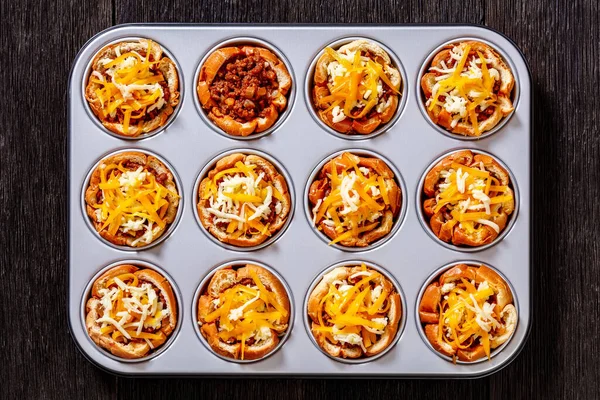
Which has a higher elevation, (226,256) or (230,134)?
(230,134)

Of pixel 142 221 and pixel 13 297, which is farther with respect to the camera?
pixel 13 297

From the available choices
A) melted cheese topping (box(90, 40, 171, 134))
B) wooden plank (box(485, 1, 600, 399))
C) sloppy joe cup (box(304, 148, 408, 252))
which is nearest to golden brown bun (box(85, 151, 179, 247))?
melted cheese topping (box(90, 40, 171, 134))

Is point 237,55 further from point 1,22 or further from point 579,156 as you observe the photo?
point 579,156

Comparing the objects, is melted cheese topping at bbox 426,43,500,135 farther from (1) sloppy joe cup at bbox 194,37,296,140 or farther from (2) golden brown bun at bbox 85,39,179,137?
(2) golden brown bun at bbox 85,39,179,137

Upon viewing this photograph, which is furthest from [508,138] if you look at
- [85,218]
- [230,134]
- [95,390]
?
[95,390]

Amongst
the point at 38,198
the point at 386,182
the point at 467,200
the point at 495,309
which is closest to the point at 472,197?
the point at 467,200

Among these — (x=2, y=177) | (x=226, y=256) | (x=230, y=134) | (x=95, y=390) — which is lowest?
(x=95, y=390)

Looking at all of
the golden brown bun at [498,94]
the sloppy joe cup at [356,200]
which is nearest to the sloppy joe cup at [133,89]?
the sloppy joe cup at [356,200]

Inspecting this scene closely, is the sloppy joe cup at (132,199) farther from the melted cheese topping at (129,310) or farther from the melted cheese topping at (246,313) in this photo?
the melted cheese topping at (246,313)
